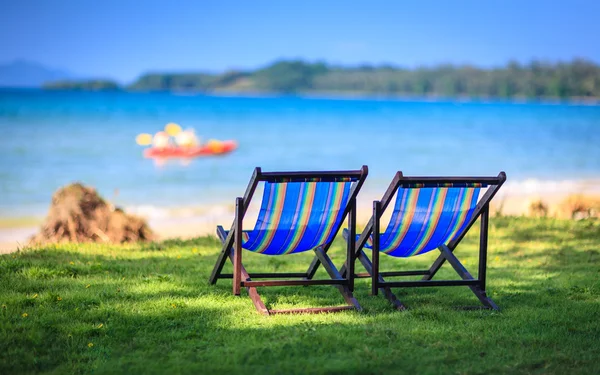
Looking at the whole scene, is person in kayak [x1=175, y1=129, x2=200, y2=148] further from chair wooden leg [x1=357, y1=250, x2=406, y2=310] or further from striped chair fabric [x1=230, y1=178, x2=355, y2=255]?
striped chair fabric [x1=230, y1=178, x2=355, y2=255]

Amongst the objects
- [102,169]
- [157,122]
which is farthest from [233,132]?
[102,169]

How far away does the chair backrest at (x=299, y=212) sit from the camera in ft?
13.8

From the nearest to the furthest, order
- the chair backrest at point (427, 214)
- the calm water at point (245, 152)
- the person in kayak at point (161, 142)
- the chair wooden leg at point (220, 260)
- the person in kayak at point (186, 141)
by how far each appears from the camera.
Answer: the chair backrest at point (427, 214) < the chair wooden leg at point (220, 260) < the calm water at point (245, 152) < the person in kayak at point (161, 142) < the person in kayak at point (186, 141)

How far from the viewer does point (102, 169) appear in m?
26.0

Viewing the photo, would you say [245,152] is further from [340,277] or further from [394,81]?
[394,81]

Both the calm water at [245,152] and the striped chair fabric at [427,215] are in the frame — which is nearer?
the striped chair fabric at [427,215]

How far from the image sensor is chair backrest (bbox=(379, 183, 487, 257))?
4.32 meters

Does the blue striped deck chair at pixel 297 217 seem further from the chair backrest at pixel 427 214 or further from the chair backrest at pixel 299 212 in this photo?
the chair backrest at pixel 427 214

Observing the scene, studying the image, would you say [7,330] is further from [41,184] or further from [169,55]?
[169,55]

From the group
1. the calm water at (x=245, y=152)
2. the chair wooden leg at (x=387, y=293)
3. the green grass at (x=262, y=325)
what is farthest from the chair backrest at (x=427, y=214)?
the calm water at (x=245, y=152)

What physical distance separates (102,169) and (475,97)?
8707 centimetres

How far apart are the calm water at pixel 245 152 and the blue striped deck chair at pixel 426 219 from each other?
6.99 meters

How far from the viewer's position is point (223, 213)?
46.6 feet

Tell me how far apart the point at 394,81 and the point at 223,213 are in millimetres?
93481
